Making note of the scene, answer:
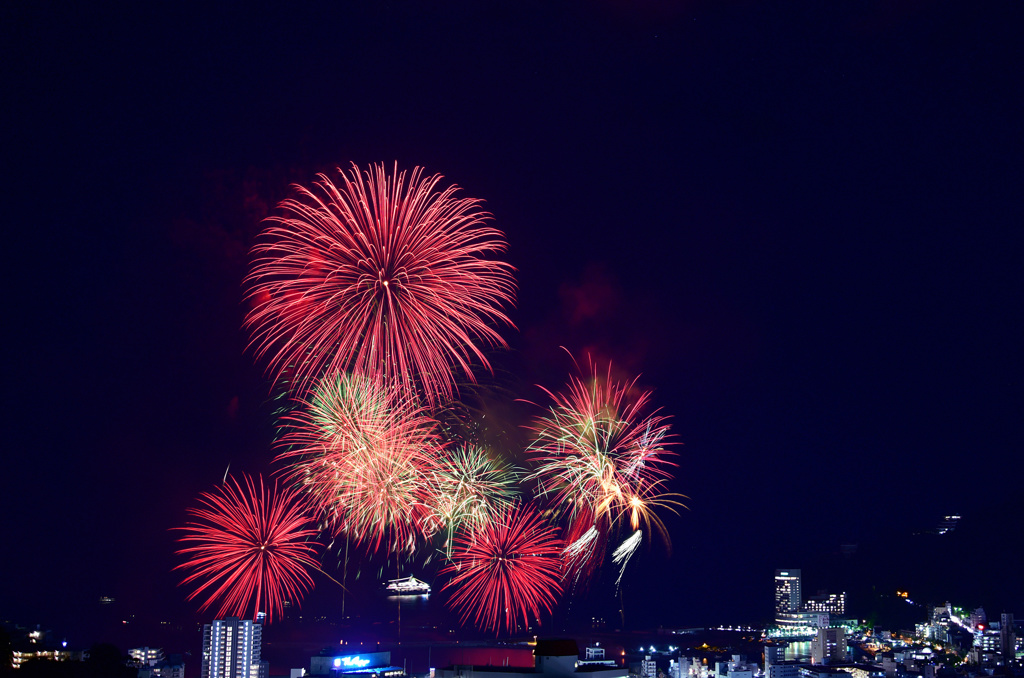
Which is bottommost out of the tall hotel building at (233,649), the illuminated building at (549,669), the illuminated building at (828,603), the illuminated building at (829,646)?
the illuminated building at (828,603)

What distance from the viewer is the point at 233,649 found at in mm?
25312

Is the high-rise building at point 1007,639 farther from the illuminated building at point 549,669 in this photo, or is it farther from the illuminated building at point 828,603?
the illuminated building at point 549,669

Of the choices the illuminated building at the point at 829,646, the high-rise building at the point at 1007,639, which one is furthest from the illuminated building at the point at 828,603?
the high-rise building at the point at 1007,639

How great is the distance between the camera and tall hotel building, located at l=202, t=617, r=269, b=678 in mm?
25141

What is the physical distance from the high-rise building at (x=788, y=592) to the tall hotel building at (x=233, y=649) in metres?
67.0

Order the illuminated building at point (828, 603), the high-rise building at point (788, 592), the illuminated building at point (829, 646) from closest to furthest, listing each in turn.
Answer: the illuminated building at point (829, 646) → the illuminated building at point (828, 603) → the high-rise building at point (788, 592)

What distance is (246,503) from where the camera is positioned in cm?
1772

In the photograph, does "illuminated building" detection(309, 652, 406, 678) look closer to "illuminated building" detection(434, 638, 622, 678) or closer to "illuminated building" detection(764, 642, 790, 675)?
"illuminated building" detection(434, 638, 622, 678)

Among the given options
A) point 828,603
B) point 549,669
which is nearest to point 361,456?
point 549,669

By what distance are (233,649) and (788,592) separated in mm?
69791

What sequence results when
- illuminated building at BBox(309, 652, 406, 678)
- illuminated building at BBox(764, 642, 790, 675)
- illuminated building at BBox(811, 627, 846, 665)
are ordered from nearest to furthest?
illuminated building at BBox(309, 652, 406, 678), illuminated building at BBox(764, 642, 790, 675), illuminated building at BBox(811, 627, 846, 665)

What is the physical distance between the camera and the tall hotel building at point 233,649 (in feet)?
82.5

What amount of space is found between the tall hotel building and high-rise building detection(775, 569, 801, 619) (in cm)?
6697

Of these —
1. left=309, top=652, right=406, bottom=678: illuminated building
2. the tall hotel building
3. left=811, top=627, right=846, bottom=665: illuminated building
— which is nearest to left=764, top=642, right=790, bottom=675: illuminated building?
A: left=811, top=627, right=846, bottom=665: illuminated building
